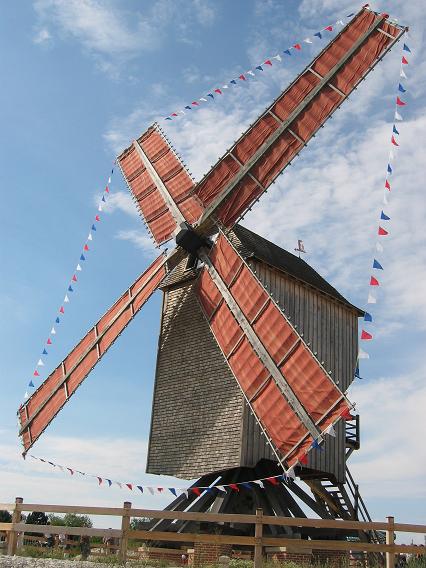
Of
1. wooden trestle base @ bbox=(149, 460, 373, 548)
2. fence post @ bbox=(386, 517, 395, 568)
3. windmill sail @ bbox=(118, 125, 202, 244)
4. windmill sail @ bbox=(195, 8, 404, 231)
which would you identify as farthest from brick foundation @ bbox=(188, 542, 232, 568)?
windmill sail @ bbox=(118, 125, 202, 244)

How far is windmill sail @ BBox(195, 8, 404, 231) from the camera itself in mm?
15758

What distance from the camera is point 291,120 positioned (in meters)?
16.2

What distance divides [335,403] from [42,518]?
23.7m

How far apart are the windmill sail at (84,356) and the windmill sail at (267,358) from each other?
5.64 ft

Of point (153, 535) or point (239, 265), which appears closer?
point (153, 535)

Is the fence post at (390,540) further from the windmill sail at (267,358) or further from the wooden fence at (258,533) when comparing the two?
the windmill sail at (267,358)

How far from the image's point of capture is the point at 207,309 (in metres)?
15.9

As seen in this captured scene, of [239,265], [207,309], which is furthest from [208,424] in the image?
[239,265]

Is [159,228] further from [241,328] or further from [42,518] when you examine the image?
[42,518]

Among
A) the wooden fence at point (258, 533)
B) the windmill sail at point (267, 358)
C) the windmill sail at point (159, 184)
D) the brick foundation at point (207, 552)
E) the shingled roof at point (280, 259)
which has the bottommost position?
the brick foundation at point (207, 552)

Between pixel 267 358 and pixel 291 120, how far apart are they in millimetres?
6009

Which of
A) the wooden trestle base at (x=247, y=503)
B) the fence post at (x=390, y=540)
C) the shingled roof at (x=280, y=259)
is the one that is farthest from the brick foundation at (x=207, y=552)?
the shingled roof at (x=280, y=259)

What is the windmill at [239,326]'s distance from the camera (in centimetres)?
1439

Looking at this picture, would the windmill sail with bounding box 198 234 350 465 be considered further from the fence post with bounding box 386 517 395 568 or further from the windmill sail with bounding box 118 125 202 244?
the fence post with bounding box 386 517 395 568
